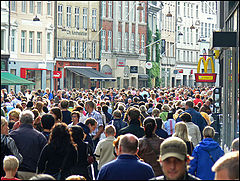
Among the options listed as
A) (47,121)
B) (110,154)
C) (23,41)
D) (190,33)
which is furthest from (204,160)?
(190,33)

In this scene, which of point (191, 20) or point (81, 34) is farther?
point (191, 20)

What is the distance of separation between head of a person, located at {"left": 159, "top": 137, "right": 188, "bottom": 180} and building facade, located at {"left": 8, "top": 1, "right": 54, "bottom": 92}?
38699 mm

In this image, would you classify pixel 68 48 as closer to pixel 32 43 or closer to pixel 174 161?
pixel 32 43

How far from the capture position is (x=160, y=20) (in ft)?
264

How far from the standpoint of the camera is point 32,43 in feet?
174

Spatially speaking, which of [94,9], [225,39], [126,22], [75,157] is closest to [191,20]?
[126,22]

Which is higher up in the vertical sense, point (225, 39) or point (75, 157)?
point (225, 39)

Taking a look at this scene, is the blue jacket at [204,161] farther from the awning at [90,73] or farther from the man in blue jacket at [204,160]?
the awning at [90,73]

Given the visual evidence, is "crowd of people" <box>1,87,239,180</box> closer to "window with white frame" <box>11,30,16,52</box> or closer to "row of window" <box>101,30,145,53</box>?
"window with white frame" <box>11,30,16,52</box>

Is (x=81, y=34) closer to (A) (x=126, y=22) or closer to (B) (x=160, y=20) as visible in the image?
(A) (x=126, y=22)

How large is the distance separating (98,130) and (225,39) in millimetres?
3244

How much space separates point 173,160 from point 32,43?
48.0 meters

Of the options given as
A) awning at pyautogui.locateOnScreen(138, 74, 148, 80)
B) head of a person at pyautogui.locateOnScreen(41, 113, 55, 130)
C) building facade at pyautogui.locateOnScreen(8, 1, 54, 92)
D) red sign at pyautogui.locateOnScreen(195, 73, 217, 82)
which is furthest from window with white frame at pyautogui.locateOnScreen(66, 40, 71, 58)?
head of a person at pyautogui.locateOnScreen(41, 113, 55, 130)

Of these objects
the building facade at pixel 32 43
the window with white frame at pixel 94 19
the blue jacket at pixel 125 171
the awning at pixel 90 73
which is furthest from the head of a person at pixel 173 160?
the window with white frame at pixel 94 19
